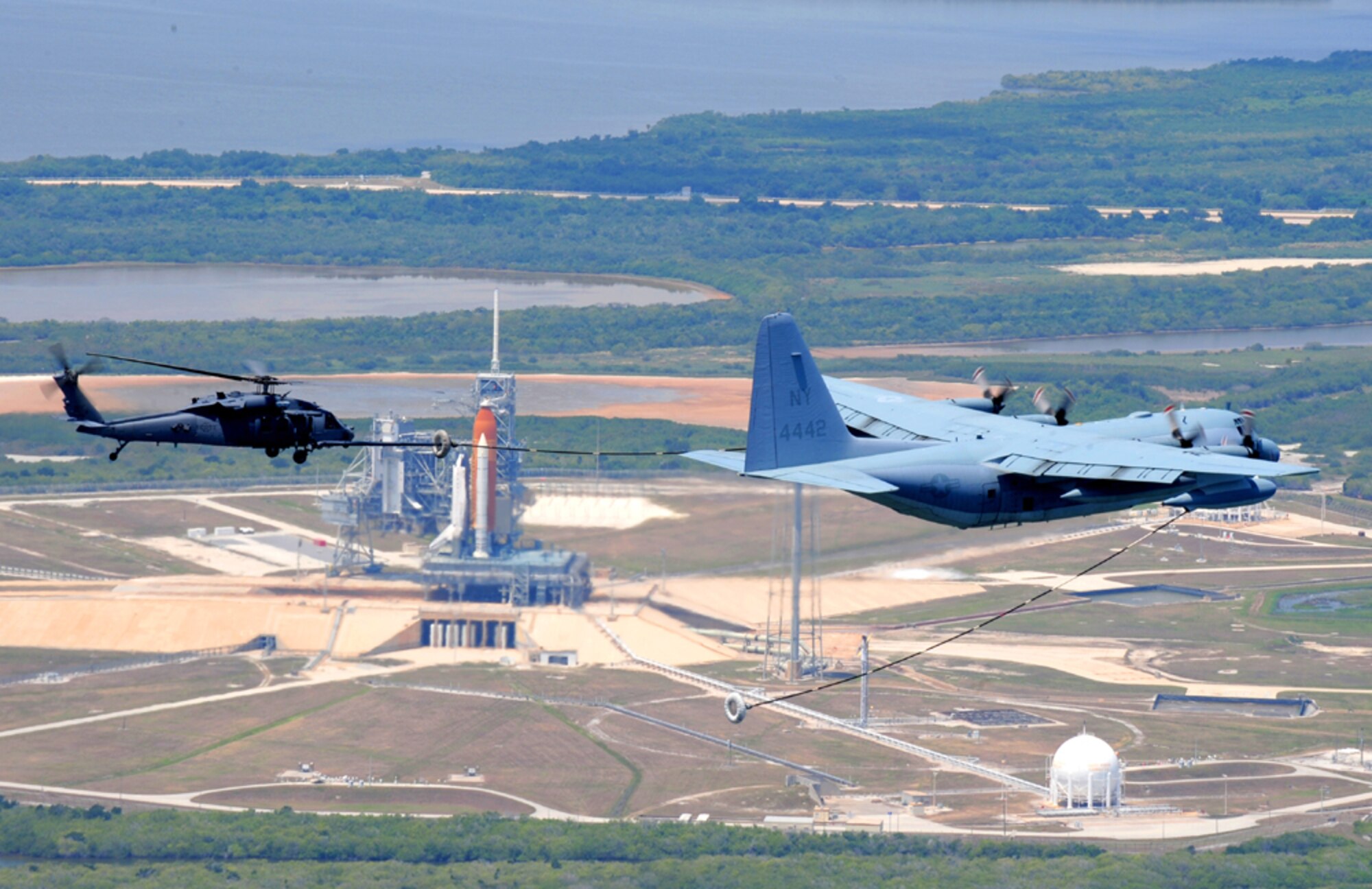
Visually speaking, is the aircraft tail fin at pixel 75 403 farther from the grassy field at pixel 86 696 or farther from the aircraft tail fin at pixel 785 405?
the grassy field at pixel 86 696

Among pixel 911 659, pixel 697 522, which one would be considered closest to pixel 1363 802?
pixel 911 659

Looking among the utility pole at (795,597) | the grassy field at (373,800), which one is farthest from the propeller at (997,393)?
the utility pole at (795,597)

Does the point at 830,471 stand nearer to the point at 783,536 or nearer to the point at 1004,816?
the point at 1004,816

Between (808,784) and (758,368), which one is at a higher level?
(758,368)

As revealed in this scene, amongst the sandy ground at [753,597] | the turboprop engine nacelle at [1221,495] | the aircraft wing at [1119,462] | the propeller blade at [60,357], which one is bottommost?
the sandy ground at [753,597]

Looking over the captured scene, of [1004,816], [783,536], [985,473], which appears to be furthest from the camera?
[783,536]

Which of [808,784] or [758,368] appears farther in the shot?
[808,784]
